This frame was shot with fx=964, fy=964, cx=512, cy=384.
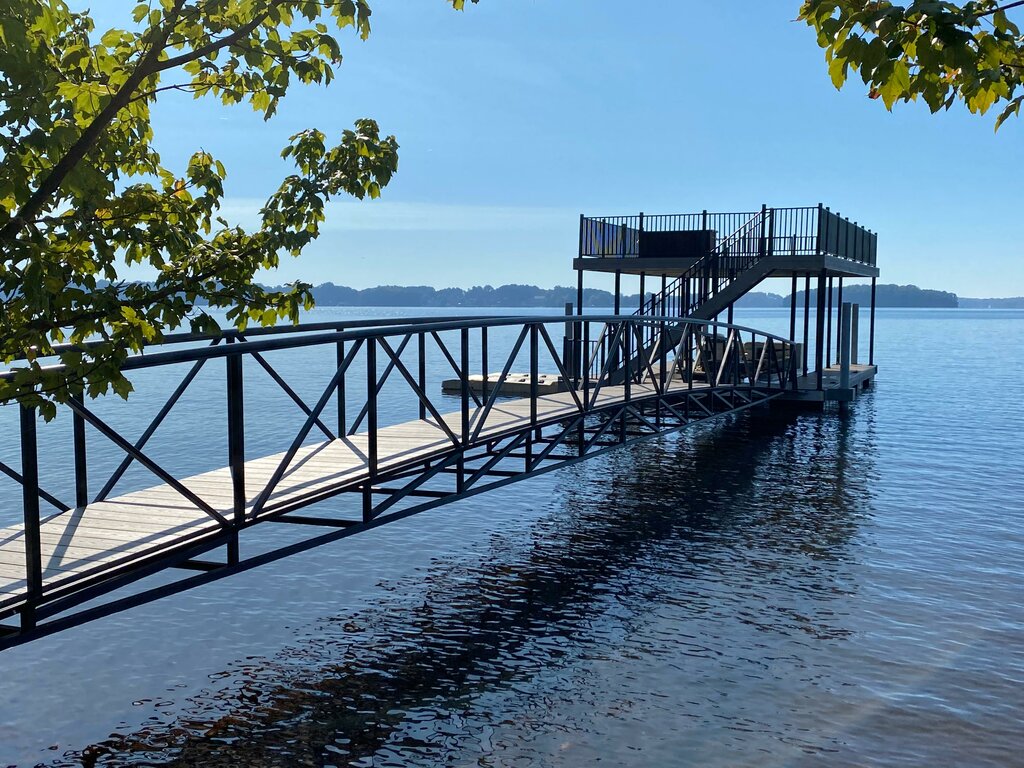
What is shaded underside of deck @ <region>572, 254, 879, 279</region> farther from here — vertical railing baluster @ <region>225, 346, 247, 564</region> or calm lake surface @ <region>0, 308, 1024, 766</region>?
vertical railing baluster @ <region>225, 346, 247, 564</region>

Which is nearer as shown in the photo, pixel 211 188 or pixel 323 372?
pixel 211 188

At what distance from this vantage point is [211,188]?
794 cm

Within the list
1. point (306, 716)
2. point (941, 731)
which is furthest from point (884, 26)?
point (306, 716)

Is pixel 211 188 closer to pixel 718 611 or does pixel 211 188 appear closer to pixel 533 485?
pixel 718 611

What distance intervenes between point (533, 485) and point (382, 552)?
19.0 ft

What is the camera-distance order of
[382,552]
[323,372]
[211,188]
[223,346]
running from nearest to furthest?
[223,346], [211,188], [382,552], [323,372]

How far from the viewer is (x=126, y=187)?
6906 millimetres

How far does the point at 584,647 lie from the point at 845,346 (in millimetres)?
22821

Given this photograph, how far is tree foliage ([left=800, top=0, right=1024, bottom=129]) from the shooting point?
366 cm

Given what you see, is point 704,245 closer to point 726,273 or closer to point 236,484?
point 726,273

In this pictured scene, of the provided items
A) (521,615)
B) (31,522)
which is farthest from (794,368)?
(31,522)

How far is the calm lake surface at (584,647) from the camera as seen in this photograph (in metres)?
8.20

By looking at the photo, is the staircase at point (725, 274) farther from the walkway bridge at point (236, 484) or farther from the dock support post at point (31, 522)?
the dock support post at point (31, 522)

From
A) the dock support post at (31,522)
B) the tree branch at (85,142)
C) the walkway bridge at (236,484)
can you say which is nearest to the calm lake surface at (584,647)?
the walkway bridge at (236,484)
